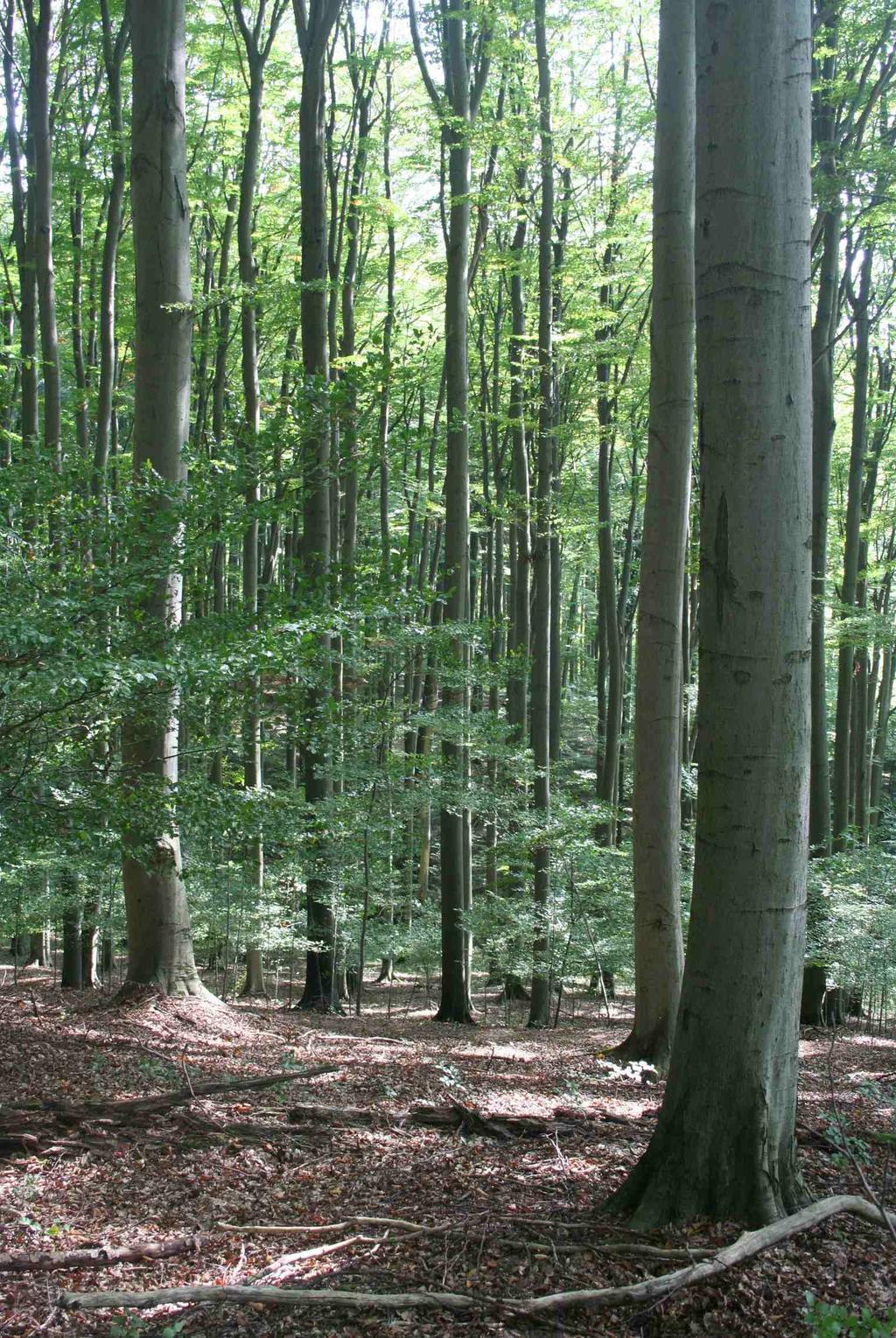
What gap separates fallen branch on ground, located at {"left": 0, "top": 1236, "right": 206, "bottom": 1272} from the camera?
134 inches

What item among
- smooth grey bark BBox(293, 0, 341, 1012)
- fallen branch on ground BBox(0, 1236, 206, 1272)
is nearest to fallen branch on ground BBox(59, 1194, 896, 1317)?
fallen branch on ground BBox(0, 1236, 206, 1272)

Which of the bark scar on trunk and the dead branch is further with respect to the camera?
the dead branch

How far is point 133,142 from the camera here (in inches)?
Result: 315

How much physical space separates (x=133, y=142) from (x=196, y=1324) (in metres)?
8.36

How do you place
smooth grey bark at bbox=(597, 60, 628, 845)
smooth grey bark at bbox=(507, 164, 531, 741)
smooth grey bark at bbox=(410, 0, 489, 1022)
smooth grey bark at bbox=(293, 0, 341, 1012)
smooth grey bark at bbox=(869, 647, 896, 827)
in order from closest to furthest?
smooth grey bark at bbox=(293, 0, 341, 1012), smooth grey bark at bbox=(410, 0, 489, 1022), smooth grey bark at bbox=(507, 164, 531, 741), smooth grey bark at bbox=(597, 60, 628, 845), smooth grey bark at bbox=(869, 647, 896, 827)

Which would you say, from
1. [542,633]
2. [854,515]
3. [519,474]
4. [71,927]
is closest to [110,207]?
[519,474]

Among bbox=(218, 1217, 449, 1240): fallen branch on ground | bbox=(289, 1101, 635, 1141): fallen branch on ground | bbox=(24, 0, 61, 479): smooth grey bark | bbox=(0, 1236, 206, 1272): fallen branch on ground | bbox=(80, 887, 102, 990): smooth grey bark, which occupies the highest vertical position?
bbox=(24, 0, 61, 479): smooth grey bark

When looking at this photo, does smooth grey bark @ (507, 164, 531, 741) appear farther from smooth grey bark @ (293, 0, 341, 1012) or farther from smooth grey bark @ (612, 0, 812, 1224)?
smooth grey bark @ (612, 0, 812, 1224)

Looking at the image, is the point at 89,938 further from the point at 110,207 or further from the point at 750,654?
the point at 750,654

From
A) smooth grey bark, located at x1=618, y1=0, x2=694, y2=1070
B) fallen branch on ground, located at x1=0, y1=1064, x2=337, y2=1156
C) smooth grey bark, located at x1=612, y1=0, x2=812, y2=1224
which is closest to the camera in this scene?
smooth grey bark, located at x1=612, y1=0, x2=812, y2=1224

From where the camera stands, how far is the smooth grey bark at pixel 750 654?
10.6 feet

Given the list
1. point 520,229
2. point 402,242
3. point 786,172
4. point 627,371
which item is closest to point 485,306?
point 402,242

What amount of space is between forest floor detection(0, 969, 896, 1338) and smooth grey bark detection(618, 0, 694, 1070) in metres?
0.86

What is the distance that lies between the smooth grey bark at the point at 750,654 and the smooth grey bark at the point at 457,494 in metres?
7.71
